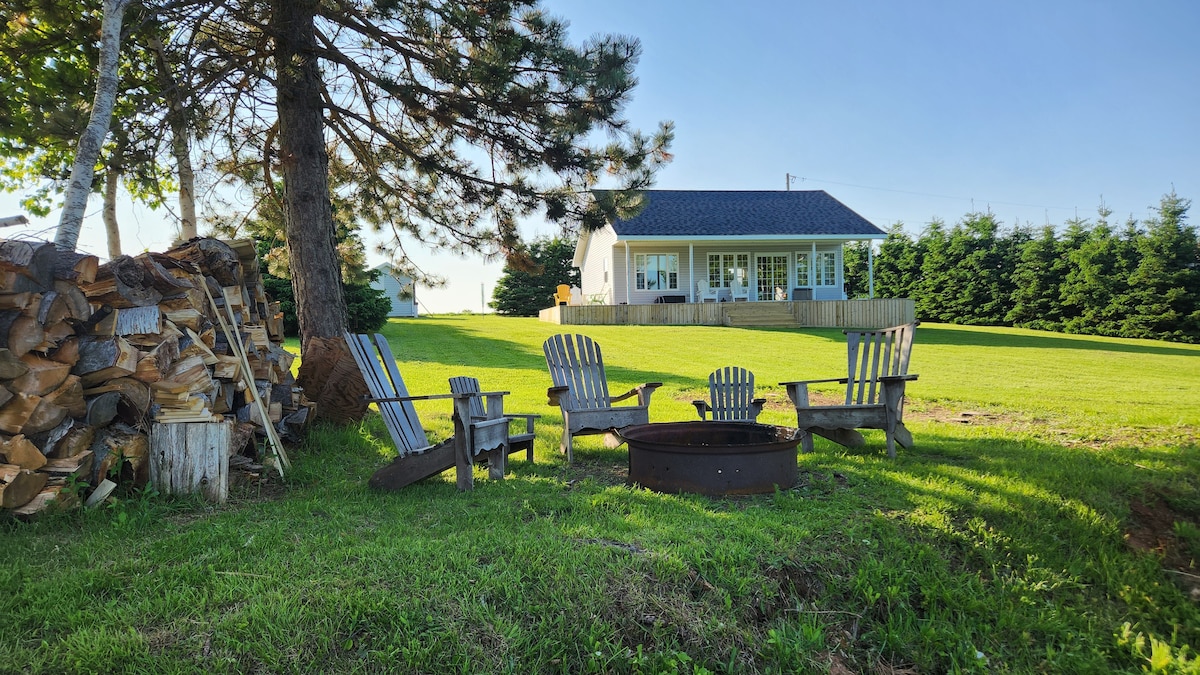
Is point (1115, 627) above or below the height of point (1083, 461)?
below

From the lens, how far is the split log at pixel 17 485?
2.89 meters

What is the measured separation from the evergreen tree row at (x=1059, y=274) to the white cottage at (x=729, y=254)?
4.34m

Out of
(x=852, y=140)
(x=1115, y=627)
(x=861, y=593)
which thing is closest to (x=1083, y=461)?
(x=1115, y=627)

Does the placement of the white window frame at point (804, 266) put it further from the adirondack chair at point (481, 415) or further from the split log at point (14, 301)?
the split log at point (14, 301)

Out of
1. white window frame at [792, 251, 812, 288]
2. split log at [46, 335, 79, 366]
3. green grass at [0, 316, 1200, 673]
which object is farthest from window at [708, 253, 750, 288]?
split log at [46, 335, 79, 366]

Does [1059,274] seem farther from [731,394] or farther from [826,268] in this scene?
[731,394]

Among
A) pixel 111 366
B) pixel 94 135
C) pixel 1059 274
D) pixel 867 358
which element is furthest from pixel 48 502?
pixel 1059 274

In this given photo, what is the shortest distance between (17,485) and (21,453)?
151mm

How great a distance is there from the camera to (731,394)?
18.1 ft

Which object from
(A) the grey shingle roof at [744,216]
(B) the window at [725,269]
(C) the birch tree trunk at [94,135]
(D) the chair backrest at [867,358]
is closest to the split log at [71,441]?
(C) the birch tree trunk at [94,135]

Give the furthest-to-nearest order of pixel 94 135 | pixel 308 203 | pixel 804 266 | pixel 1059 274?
pixel 804 266 → pixel 1059 274 → pixel 308 203 → pixel 94 135

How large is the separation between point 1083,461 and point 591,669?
4.26 m

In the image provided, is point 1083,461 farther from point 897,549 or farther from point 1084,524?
point 897,549

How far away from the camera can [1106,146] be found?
14930mm
